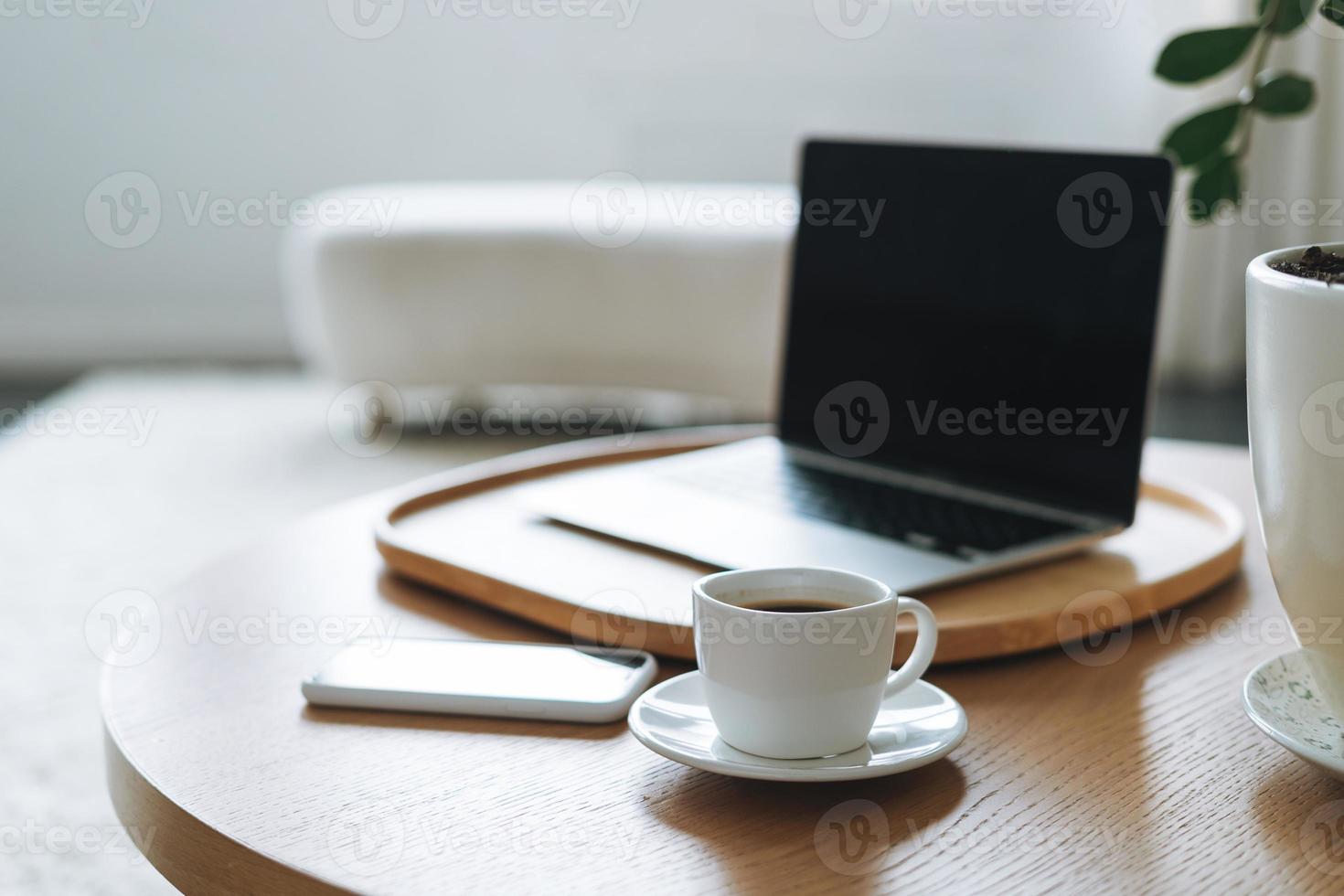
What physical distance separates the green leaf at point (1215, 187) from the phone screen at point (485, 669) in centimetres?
46

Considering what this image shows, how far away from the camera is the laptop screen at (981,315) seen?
91 cm

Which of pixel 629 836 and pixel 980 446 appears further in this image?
pixel 980 446

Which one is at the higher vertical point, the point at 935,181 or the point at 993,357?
the point at 935,181

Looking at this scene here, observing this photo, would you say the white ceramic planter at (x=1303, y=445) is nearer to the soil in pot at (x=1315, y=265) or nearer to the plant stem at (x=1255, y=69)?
the soil in pot at (x=1315, y=265)

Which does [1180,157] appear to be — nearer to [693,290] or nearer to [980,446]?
[980,446]

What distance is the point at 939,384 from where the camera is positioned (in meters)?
1.03

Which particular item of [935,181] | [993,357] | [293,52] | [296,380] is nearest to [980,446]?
[993,357]

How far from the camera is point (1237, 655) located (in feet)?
2.50

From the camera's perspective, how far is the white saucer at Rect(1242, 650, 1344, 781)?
565 mm

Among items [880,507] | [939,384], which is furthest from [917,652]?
[939,384]

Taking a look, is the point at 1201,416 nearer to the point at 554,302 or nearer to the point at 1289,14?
the point at 554,302

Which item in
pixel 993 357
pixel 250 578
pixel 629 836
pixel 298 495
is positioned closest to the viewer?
pixel 629 836

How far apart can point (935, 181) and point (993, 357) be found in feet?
0.50

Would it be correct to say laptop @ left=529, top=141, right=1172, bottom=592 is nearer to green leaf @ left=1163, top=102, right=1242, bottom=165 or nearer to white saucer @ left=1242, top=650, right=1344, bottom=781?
green leaf @ left=1163, top=102, right=1242, bottom=165
